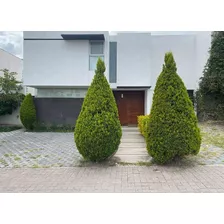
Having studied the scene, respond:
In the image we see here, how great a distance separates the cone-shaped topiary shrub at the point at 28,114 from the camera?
32.0 ft

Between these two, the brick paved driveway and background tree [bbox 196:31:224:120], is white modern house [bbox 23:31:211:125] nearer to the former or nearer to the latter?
background tree [bbox 196:31:224:120]

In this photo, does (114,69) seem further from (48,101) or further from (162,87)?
(162,87)

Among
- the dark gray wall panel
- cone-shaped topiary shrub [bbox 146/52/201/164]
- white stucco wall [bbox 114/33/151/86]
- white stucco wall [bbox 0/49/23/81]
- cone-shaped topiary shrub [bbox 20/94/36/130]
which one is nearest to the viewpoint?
cone-shaped topiary shrub [bbox 146/52/201/164]

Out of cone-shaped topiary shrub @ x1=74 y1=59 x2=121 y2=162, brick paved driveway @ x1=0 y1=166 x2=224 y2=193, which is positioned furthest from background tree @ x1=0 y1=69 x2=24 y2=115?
cone-shaped topiary shrub @ x1=74 y1=59 x2=121 y2=162

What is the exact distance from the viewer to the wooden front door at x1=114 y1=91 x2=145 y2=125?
38.0 feet

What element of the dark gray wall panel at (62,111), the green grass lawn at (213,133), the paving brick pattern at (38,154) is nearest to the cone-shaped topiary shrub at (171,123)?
the paving brick pattern at (38,154)

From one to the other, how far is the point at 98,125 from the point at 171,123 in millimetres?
1700

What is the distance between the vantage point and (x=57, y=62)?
9.48 meters

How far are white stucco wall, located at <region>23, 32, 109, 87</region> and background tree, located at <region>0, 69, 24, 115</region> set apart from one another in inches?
68.2

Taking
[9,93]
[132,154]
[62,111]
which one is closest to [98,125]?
[132,154]

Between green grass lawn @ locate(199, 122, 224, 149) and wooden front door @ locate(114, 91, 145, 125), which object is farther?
wooden front door @ locate(114, 91, 145, 125)

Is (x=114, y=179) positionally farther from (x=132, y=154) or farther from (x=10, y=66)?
(x=10, y=66)

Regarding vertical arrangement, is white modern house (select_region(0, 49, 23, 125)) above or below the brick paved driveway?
above

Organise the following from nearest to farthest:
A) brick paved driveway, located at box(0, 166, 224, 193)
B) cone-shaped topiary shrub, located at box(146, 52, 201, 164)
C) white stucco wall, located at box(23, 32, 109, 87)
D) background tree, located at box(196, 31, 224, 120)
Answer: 1. brick paved driveway, located at box(0, 166, 224, 193)
2. cone-shaped topiary shrub, located at box(146, 52, 201, 164)
3. background tree, located at box(196, 31, 224, 120)
4. white stucco wall, located at box(23, 32, 109, 87)
